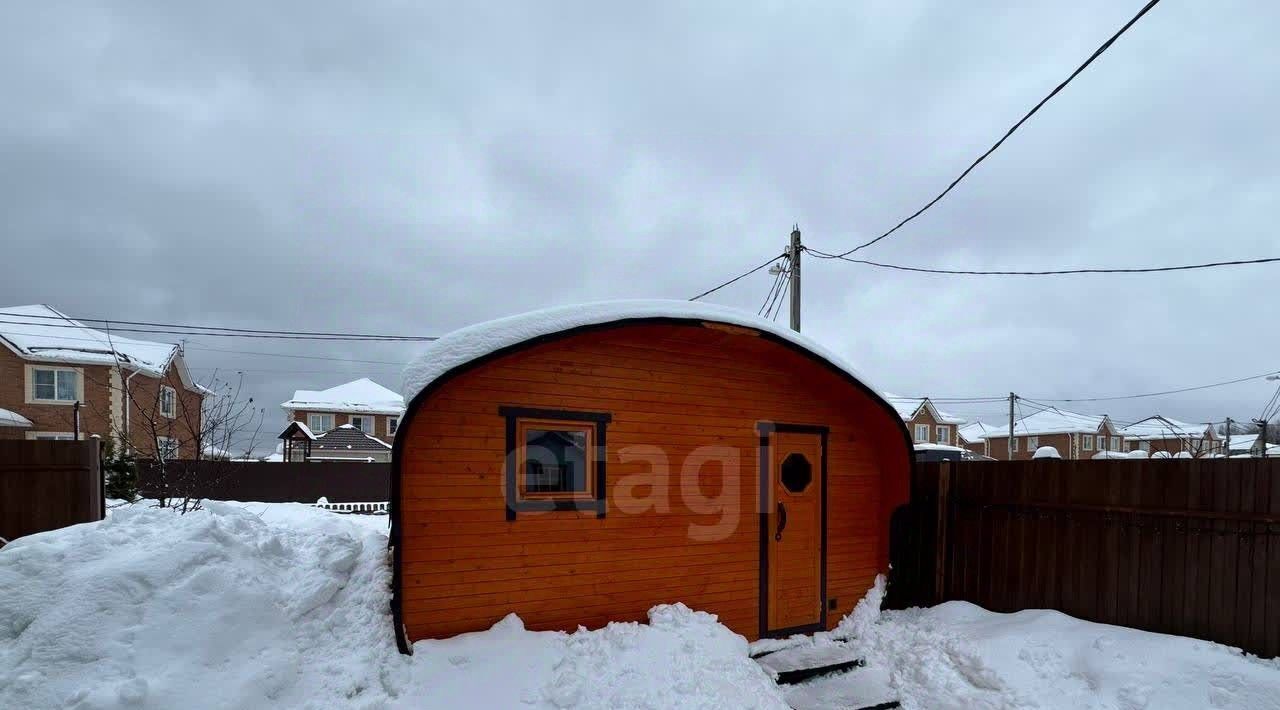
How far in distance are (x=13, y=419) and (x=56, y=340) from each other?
2.90m

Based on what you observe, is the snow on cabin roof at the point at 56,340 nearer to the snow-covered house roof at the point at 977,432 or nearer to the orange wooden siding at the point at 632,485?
Result: the orange wooden siding at the point at 632,485

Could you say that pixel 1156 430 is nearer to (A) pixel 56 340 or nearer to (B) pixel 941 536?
(B) pixel 941 536

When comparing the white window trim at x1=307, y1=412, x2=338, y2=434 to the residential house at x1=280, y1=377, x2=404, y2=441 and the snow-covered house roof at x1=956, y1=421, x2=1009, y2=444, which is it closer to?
the residential house at x1=280, y1=377, x2=404, y2=441

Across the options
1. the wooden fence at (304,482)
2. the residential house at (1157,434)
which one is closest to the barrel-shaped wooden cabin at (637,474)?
the wooden fence at (304,482)

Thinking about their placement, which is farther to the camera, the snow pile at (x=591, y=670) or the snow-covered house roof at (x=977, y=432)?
the snow-covered house roof at (x=977, y=432)

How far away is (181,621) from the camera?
3670 mm

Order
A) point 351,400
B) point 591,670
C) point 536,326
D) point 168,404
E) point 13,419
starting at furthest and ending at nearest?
1. point 351,400
2. point 168,404
3. point 13,419
4. point 536,326
5. point 591,670

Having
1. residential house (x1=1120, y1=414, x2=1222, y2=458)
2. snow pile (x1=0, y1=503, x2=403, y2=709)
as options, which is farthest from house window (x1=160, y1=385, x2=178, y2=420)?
residential house (x1=1120, y1=414, x2=1222, y2=458)

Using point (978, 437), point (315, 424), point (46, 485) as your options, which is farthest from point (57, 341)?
point (978, 437)

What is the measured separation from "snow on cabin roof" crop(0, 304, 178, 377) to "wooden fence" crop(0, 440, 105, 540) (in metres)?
14.5

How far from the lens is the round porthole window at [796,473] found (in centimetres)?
608

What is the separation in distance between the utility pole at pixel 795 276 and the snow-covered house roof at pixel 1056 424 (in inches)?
1609

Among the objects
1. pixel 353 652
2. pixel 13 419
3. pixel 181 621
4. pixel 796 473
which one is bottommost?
pixel 13 419

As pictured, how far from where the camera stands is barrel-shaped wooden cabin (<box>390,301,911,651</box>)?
4.48 metres
